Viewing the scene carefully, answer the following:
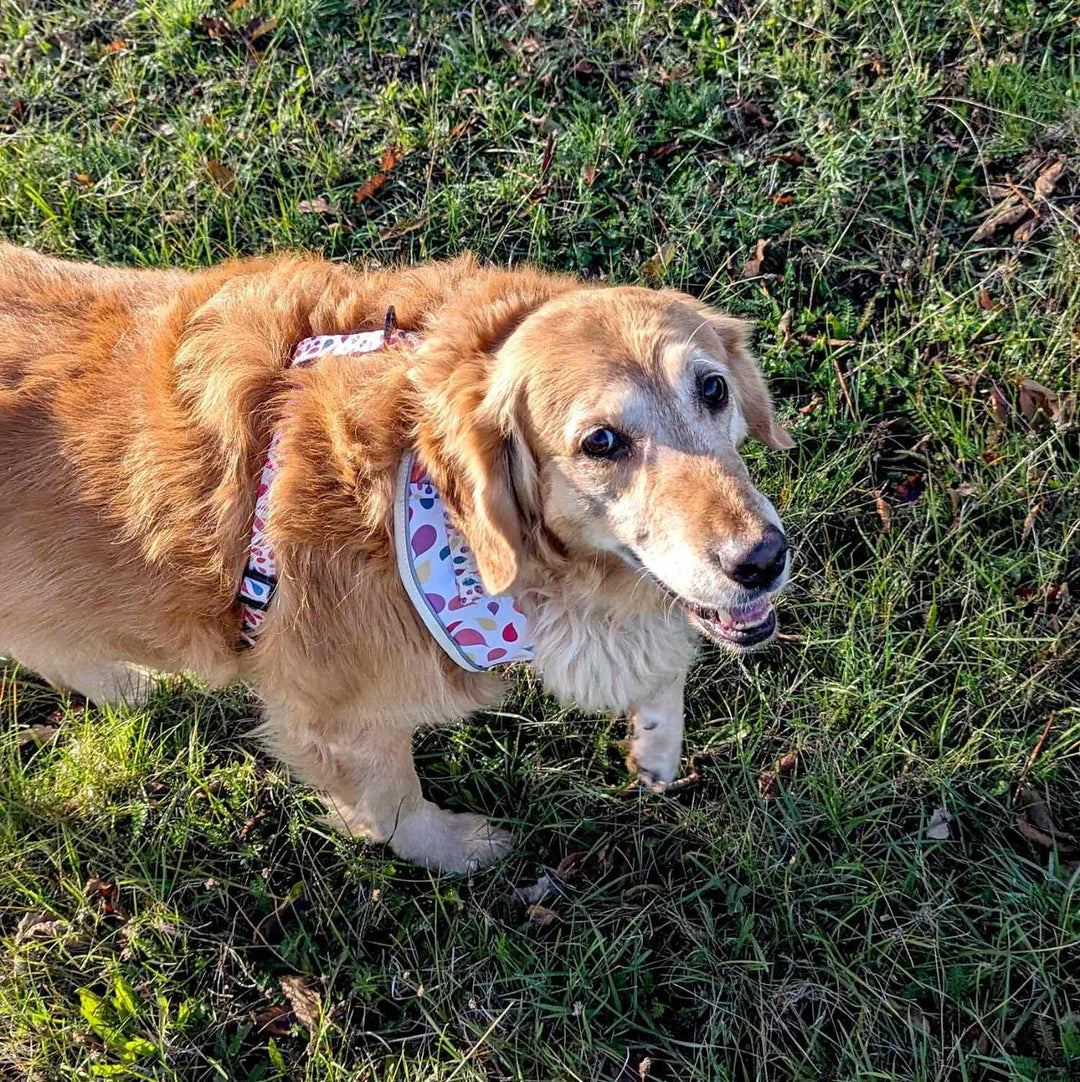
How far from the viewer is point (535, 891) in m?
3.38

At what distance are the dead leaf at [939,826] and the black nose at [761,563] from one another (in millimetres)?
1453

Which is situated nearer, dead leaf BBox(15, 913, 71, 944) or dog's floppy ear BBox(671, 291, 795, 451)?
dog's floppy ear BBox(671, 291, 795, 451)

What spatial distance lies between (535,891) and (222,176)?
3.55 metres

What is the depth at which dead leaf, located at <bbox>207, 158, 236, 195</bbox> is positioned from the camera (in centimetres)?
452

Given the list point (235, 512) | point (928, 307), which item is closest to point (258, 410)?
point (235, 512)

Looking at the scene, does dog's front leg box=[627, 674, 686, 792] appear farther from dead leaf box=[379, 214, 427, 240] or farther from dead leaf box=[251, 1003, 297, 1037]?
dead leaf box=[379, 214, 427, 240]

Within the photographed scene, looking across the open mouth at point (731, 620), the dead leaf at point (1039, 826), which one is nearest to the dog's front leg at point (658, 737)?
the open mouth at point (731, 620)

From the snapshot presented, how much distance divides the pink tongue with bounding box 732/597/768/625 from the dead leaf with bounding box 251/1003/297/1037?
Result: 6.84 feet

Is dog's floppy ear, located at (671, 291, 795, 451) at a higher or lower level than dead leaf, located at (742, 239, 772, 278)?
higher

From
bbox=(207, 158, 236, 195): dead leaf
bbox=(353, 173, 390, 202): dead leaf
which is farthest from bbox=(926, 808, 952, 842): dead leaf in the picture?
bbox=(207, 158, 236, 195): dead leaf

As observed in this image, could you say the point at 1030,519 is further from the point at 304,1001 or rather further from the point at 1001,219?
the point at 304,1001

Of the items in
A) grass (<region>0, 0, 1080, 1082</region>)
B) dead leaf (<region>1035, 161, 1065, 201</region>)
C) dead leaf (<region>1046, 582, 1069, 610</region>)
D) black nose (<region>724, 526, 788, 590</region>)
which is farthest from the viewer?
dead leaf (<region>1035, 161, 1065, 201</region>)

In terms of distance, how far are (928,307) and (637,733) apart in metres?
2.14

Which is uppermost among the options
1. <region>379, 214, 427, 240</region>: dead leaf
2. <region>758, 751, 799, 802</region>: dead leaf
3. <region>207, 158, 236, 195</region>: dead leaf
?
<region>207, 158, 236, 195</region>: dead leaf
